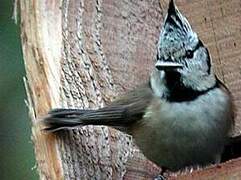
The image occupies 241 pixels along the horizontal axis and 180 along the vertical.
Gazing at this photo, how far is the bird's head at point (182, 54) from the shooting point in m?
2.67

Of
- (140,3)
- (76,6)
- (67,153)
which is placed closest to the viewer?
(67,153)

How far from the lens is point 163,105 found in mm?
2881

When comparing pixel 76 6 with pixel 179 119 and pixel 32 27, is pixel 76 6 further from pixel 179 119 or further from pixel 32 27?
pixel 179 119

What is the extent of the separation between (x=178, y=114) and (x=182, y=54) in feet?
0.56

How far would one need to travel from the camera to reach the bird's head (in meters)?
2.67

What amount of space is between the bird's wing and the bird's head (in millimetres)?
86

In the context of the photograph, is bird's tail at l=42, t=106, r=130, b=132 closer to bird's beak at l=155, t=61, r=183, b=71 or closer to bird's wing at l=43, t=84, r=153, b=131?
bird's wing at l=43, t=84, r=153, b=131

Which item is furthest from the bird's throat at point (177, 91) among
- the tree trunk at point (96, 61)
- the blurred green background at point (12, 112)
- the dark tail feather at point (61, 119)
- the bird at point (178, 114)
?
the blurred green background at point (12, 112)

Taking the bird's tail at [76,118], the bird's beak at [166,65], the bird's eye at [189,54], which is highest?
the bird's eye at [189,54]

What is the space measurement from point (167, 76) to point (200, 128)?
5.9 inches

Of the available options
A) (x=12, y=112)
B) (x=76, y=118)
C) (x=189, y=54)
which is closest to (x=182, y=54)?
(x=189, y=54)

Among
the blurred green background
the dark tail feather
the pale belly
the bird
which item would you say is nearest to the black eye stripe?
the bird

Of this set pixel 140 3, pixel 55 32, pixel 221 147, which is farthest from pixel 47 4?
pixel 221 147

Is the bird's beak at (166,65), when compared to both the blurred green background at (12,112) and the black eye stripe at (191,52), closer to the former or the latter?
the black eye stripe at (191,52)
